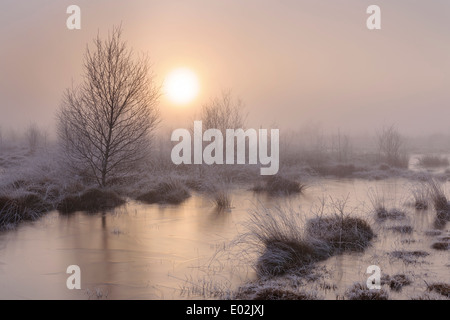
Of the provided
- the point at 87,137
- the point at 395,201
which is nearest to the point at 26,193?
the point at 87,137

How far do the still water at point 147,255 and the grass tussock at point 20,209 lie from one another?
43 centimetres

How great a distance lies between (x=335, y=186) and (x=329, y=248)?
12111 millimetres

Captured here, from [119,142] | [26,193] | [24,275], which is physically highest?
[119,142]

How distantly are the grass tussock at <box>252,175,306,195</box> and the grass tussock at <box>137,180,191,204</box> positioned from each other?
3548 millimetres

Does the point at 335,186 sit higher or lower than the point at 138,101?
lower

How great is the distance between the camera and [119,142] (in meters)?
15.4

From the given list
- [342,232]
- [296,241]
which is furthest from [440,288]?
[342,232]

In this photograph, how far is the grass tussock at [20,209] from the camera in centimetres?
1106

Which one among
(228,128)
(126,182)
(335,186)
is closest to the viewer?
(126,182)

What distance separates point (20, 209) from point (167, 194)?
526 centimetres

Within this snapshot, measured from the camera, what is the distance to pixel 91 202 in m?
13.6

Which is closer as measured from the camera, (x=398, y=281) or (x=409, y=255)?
(x=398, y=281)

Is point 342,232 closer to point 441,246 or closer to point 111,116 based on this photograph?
point 441,246

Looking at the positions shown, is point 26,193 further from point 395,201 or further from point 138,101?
point 395,201
